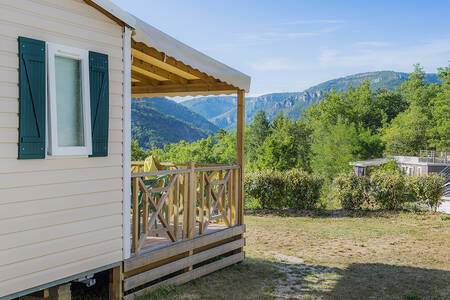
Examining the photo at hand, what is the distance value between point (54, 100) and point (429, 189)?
35.5 ft

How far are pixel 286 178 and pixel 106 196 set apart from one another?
8.86 m

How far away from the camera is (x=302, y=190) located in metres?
12.3

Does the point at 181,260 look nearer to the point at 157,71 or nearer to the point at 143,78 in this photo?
the point at 157,71

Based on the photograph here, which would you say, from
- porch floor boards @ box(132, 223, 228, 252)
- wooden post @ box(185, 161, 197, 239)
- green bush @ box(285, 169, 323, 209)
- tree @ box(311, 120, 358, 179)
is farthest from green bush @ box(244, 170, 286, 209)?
tree @ box(311, 120, 358, 179)

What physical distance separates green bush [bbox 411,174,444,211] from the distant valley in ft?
154

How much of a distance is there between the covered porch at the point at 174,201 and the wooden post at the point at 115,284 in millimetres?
10

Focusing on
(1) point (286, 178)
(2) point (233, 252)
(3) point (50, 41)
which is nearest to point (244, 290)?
(2) point (233, 252)

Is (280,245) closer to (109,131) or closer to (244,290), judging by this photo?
(244,290)

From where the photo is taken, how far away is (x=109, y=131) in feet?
13.6

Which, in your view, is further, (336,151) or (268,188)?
(336,151)

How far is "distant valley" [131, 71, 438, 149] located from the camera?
60.0m

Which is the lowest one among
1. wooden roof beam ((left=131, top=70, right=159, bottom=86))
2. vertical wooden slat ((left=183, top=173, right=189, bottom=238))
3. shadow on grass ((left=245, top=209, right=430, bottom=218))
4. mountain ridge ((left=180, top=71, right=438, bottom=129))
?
shadow on grass ((left=245, top=209, right=430, bottom=218))

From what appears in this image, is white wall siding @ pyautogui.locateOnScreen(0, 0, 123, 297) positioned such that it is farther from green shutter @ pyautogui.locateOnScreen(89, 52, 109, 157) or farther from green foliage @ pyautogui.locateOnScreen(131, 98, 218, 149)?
green foliage @ pyautogui.locateOnScreen(131, 98, 218, 149)

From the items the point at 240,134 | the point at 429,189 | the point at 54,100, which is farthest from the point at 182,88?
the point at 429,189
